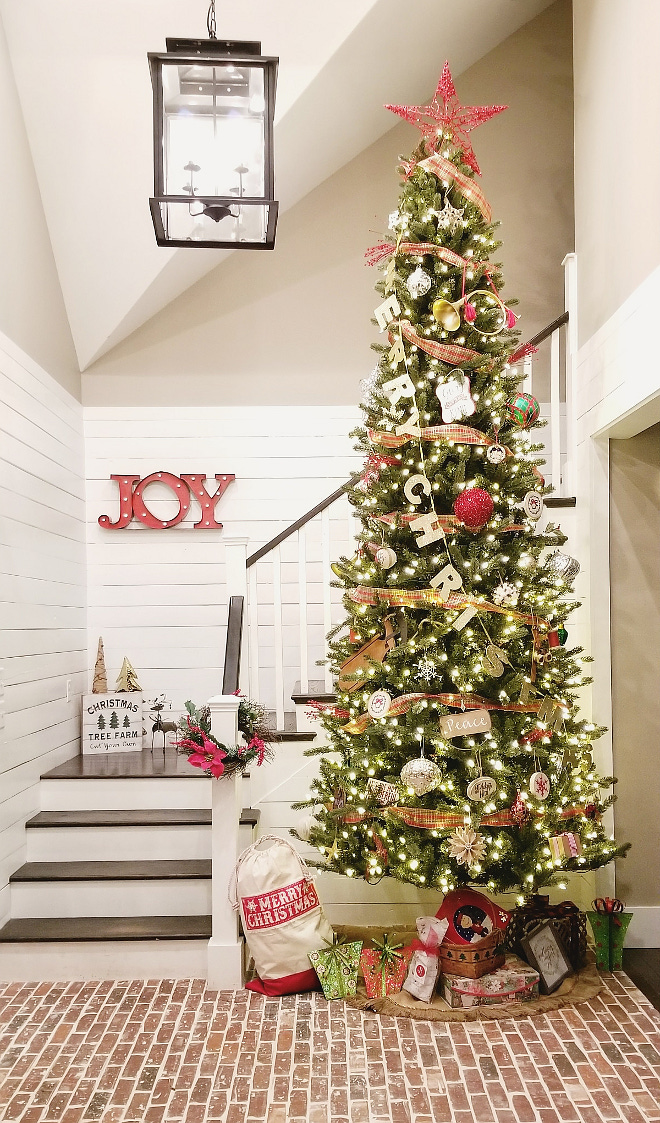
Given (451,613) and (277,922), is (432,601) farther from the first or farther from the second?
(277,922)

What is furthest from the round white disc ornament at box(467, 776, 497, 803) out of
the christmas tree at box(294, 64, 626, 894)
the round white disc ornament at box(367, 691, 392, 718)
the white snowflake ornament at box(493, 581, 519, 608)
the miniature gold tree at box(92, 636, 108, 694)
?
the miniature gold tree at box(92, 636, 108, 694)

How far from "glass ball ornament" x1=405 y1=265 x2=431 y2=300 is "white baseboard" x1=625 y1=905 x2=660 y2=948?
257 centimetres

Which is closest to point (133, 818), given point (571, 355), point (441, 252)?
point (441, 252)

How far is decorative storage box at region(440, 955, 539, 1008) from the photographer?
2996mm

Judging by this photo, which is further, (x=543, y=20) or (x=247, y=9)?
(x=543, y=20)

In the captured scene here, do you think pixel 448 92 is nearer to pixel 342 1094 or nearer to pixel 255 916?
pixel 255 916

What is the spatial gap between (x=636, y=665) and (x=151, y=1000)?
2286mm

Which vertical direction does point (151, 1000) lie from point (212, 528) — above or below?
below

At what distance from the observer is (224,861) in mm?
3283

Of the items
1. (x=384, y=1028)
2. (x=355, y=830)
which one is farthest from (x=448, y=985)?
(x=355, y=830)

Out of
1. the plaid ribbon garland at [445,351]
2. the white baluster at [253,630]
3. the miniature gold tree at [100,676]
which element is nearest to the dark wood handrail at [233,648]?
the white baluster at [253,630]

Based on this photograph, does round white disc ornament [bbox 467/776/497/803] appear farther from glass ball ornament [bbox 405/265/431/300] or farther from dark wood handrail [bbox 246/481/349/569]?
glass ball ornament [bbox 405/265/431/300]

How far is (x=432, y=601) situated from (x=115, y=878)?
1.73m

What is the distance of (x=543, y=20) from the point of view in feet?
16.4
